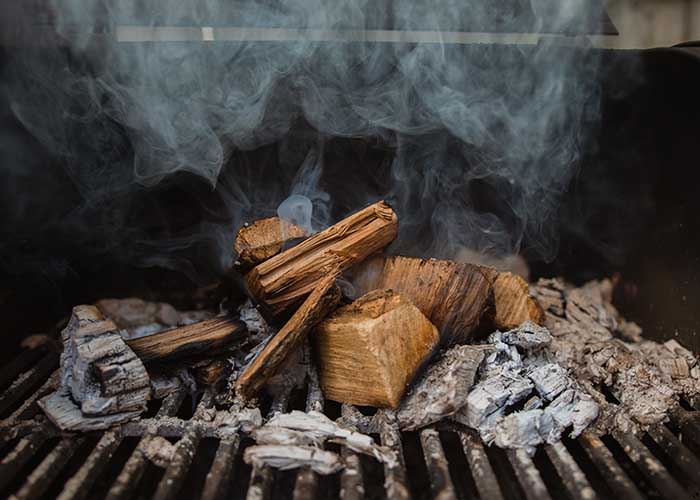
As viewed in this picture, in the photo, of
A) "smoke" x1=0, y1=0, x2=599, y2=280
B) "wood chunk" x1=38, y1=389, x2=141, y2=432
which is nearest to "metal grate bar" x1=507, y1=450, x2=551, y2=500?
"wood chunk" x1=38, y1=389, x2=141, y2=432

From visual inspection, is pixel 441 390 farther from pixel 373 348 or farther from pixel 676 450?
pixel 676 450

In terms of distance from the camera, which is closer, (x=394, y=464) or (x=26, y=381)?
(x=394, y=464)

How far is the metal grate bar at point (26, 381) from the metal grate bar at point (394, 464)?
3.55 ft

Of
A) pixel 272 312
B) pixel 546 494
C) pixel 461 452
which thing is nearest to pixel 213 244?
pixel 272 312

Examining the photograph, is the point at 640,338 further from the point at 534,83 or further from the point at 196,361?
the point at 196,361

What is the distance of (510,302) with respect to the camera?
1.78 metres

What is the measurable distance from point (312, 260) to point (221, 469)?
618 mm

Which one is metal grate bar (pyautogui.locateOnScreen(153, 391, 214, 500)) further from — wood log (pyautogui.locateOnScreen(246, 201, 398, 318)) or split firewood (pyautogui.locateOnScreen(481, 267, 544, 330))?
split firewood (pyautogui.locateOnScreen(481, 267, 544, 330))

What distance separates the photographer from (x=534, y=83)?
2.01 metres

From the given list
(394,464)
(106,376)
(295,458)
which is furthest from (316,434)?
(106,376)

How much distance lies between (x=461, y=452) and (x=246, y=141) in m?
1.29

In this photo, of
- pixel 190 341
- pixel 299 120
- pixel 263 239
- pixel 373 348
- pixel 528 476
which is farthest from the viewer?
pixel 299 120

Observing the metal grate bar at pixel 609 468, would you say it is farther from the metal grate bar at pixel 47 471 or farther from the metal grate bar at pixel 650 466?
the metal grate bar at pixel 47 471

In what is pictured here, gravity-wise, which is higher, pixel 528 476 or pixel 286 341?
pixel 286 341
